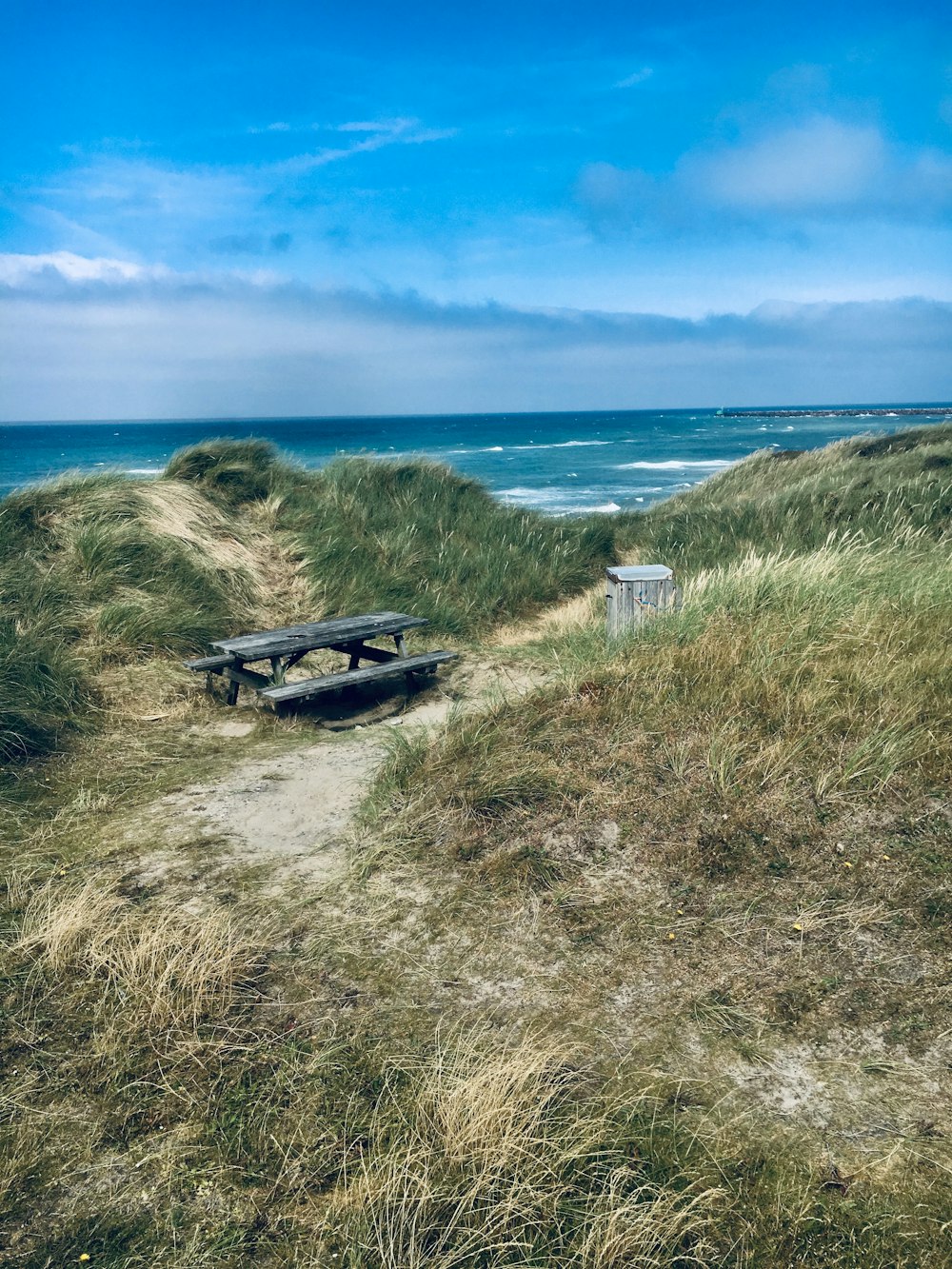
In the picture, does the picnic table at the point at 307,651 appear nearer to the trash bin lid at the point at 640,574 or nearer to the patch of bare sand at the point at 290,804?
the patch of bare sand at the point at 290,804

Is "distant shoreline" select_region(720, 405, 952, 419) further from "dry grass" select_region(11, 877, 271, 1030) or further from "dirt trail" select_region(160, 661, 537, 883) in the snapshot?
"dry grass" select_region(11, 877, 271, 1030)

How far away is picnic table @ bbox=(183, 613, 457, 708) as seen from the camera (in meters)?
5.92

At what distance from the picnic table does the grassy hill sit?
28 centimetres

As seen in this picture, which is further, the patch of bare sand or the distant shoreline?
the distant shoreline

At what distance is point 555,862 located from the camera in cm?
370

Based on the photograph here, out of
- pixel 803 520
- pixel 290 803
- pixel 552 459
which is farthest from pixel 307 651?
pixel 552 459

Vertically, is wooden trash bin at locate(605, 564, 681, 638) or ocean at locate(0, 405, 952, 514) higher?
ocean at locate(0, 405, 952, 514)

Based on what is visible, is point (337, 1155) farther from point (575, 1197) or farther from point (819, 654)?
point (819, 654)

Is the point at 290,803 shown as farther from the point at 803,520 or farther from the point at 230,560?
the point at 803,520

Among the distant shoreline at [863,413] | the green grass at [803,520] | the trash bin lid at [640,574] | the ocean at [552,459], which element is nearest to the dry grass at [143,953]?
the trash bin lid at [640,574]

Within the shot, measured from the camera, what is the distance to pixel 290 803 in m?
4.56

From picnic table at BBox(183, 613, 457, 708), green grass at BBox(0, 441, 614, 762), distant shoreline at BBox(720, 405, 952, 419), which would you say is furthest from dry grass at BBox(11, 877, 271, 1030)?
distant shoreline at BBox(720, 405, 952, 419)

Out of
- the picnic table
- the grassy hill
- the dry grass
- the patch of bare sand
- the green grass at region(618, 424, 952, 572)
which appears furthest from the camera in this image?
the green grass at region(618, 424, 952, 572)

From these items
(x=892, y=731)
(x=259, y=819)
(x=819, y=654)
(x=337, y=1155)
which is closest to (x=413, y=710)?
(x=259, y=819)
